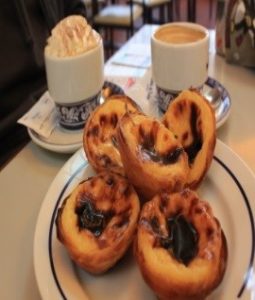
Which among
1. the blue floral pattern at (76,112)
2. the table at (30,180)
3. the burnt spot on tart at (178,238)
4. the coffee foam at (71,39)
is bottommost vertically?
the table at (30,180)

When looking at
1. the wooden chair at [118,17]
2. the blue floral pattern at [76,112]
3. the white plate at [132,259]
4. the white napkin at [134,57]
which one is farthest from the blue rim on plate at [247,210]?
the wooden chair at [118,17]

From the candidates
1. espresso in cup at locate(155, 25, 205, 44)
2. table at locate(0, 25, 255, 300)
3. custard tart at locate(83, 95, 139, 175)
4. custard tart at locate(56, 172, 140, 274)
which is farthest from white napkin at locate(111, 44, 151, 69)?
custard tart at locate(56, 172, 140, 274)

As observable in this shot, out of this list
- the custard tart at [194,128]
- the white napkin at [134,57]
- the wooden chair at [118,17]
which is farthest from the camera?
the wooden chair at [118,17]

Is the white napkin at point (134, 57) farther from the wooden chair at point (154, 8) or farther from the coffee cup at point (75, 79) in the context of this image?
the wooden chair at point (154, 8)

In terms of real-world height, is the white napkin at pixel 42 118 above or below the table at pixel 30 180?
above

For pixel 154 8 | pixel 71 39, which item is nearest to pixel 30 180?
pixel 71 39

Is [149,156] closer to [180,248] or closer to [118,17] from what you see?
[180,248]
